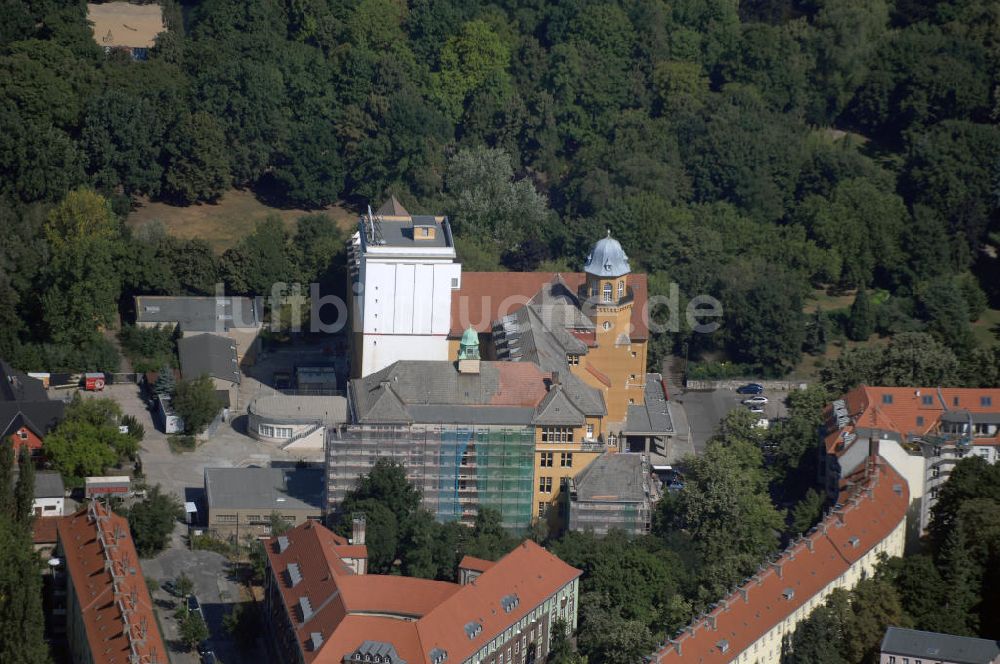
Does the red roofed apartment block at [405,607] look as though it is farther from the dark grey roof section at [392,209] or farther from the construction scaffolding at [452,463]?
the dark grey roof section at [392,209]

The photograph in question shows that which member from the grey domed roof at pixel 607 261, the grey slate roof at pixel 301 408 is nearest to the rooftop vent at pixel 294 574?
the grey slate roof at pixel 301 408

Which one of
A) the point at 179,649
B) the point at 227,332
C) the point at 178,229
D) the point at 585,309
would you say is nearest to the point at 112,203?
the point at 178,229

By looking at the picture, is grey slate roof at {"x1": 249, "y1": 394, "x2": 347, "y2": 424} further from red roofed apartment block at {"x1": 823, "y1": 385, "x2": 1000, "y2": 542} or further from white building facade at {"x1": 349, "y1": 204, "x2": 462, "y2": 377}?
red roofed apartment block at {"x1": 823, "y1": 385, "x2": 1000, "y2": 542}

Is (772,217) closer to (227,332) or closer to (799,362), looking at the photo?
(799,362)

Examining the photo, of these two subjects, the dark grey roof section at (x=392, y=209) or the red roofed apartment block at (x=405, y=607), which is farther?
the dark grey roof section at (x=392, y=209)

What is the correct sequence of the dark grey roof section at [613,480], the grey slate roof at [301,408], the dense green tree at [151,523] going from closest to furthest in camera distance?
the dense green tree at [151,523] < the dark grey roof section at [613,480] < the grey slate roof at [301,408]

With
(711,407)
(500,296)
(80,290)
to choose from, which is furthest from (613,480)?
(80,290)

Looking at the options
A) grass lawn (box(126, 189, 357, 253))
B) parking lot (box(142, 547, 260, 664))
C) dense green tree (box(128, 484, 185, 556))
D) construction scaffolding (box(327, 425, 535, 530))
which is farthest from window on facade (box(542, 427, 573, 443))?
grass lawn (box(126, 189, 357, 253))

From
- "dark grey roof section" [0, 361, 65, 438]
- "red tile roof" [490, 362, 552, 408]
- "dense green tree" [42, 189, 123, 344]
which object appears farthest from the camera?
"dense green tree" [42, 189, 123, 344]
